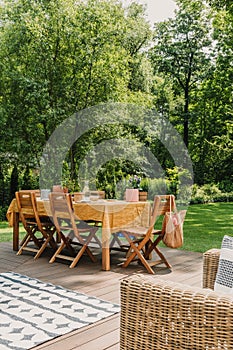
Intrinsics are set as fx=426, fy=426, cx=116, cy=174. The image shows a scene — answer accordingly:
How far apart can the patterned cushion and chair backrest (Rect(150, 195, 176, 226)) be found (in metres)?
2.74

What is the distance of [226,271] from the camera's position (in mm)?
2191

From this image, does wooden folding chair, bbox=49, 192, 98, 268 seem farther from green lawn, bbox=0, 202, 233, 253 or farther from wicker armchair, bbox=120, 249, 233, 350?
wicker armchair, bbox=120, 249, 233, 350

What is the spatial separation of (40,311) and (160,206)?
84.8 inches

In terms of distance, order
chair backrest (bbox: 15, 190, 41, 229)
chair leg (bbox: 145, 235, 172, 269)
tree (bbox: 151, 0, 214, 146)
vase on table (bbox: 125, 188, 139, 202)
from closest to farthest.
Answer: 1. chair leg (bbox: 145, 235, 172, 269)
2. vase on table (bbox: 125, 188, 139, 202)
3. chair backrest (bbox: 15, 190, 41, 229)
4. tree (bbox: 151, 0, 214, 146)

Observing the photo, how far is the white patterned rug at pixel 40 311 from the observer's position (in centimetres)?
304

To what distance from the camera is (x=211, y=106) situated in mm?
19219

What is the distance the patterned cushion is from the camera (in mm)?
2146

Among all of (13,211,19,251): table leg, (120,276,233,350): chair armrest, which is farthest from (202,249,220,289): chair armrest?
(13,211,19,251): table leg

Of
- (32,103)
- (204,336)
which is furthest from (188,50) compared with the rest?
A: (204,336)

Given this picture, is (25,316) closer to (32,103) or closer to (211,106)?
(32,103)

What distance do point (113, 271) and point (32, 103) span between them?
8077 mm

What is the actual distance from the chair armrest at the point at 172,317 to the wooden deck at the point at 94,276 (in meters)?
1.04

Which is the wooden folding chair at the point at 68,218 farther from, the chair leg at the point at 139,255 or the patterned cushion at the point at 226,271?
the patterned cushion at the point at 226,271

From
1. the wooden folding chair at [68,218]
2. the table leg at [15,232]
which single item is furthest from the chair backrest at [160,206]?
the table leg at [15,232]
